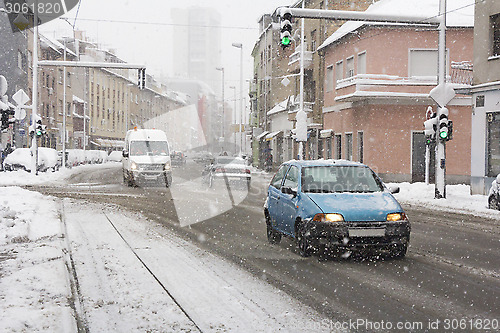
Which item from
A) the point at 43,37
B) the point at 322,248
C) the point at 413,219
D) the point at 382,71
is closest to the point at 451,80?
the point at 382,71

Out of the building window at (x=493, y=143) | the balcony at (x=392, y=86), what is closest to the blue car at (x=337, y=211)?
the building window at (x=493, y=143)

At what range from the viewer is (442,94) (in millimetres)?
20922

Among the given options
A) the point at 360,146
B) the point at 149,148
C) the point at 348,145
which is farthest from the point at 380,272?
the point at 348,145

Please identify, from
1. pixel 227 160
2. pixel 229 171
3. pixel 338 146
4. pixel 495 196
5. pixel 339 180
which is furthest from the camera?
pixel 338 146

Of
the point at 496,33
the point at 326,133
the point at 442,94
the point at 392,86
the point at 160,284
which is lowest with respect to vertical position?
the point at 160,284

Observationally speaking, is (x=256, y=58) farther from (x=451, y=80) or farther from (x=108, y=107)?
(x=451, y=80)

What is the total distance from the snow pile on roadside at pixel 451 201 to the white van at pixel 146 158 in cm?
1047

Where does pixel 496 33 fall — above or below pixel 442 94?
above

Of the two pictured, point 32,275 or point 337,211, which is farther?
point 337,211

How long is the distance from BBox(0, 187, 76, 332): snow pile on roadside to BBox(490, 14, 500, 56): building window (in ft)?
54.0

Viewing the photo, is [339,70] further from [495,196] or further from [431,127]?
[495,196]

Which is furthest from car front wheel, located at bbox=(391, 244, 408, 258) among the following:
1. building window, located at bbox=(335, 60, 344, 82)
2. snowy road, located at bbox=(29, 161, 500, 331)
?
building window, located at bbox=(335, 60, 344, 82)

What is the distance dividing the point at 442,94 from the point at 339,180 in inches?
507

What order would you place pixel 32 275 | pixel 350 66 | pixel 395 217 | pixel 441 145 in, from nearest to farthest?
pixel 32 275
pixel 395 217
pixel 441 145
pixel 350 66
